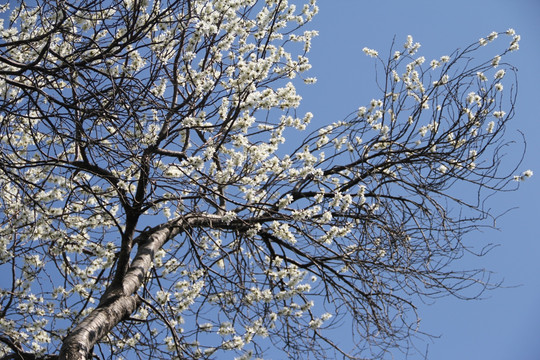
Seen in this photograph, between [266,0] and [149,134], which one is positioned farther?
[266,0]

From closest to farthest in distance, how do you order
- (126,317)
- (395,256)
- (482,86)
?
(126,317) → (395,256) → (482,86)

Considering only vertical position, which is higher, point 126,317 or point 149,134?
point 149,134

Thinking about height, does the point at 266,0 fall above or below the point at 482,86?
above

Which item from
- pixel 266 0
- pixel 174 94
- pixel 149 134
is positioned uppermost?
pixel 266 0

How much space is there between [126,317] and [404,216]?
2.93m

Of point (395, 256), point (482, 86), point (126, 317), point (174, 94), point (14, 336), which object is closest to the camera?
point (126, 317)

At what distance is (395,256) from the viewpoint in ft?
17.4

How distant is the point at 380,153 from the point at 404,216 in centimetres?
73

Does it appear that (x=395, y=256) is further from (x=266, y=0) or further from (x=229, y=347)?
(x=266, y=0)

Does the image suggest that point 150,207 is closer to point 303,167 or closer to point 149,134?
point 149,134

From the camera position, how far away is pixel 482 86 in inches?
223

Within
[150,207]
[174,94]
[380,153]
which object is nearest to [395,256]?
[380,153]

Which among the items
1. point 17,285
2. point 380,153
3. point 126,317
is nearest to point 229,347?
point 126,317

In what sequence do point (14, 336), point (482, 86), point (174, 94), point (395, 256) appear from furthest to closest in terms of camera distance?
1. point (174, 94)
2. point (482, 86)
3. point (395, 256)
4. point (14, 336)
